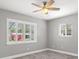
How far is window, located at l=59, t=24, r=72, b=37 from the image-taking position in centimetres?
561

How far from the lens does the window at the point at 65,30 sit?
5.61 metres

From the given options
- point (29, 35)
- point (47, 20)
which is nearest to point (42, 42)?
point (29, 35)

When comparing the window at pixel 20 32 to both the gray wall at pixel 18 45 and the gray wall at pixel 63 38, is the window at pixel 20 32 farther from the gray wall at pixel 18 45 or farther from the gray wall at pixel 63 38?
the gray wall at pixel 63 38

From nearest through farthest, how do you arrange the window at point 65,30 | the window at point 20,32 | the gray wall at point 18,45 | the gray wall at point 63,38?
the gray wall at point 18,45
the window at point 20,32
the gray wall at point 63,38
the window at point 65,30

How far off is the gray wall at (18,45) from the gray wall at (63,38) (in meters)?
0.56

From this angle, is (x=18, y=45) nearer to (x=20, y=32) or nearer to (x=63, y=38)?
(x=20, y=32)

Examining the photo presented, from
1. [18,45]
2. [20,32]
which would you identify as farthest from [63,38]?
[18,45]

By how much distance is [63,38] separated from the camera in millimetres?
5816

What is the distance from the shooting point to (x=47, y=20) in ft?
22.3

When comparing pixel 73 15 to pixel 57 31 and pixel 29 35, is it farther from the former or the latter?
pixel 29 35

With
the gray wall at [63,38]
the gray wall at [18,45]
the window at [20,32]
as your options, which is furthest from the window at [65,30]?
the window at [20,32]

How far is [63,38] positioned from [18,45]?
309 centimetres

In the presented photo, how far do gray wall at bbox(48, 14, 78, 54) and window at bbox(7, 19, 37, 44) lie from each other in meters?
1.45

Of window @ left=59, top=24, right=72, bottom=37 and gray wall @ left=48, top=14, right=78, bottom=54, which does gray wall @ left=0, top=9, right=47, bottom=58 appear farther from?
window @ left=59, top=24, right=72, bottom=37
